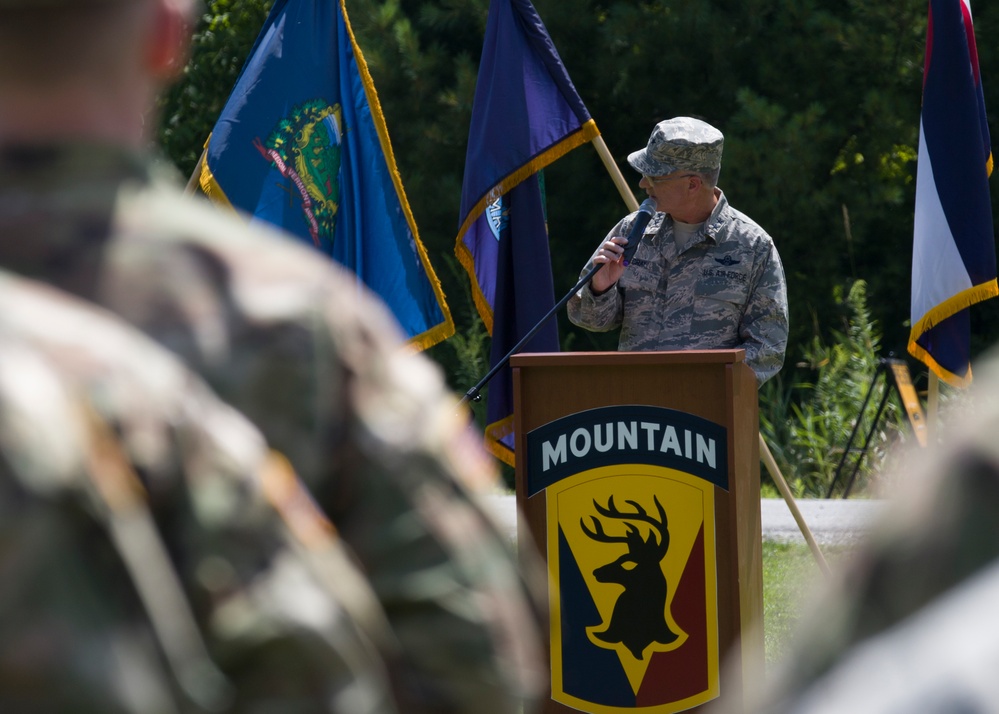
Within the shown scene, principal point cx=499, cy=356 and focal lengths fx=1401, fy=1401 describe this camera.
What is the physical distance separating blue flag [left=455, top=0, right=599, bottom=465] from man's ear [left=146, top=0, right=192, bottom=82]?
4.38 meters

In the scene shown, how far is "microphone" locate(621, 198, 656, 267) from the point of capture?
4562mm

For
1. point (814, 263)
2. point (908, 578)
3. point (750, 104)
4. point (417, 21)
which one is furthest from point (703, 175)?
point (417, 21)

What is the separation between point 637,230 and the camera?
456 cm

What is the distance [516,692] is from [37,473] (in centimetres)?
44

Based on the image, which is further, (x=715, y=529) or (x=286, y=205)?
(x=286, y=205)

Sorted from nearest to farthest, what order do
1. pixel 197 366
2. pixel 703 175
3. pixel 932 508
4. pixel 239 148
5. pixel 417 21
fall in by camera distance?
pixel 932 508, pixel 197 366, pixel 703 175, pixel 239 148, pixel 417 21

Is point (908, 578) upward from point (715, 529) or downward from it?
upward

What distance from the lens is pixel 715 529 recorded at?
3891 millimetres

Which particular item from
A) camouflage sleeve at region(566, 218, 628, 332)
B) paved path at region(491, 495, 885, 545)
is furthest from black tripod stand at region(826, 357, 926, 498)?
camouflage sleeve at region(566, 218, 628, 332)

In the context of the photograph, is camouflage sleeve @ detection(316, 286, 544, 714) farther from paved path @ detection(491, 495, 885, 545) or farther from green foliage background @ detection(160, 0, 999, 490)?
green foliage background @ detection(160, 0, 999, 490)

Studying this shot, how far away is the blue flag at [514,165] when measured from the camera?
18.2 ft

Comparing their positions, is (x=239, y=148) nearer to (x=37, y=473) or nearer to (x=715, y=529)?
(x=715, y=529)

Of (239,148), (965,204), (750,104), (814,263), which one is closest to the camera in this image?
(239,148)

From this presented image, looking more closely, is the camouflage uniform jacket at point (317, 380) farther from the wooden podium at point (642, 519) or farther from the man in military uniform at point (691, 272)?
the man in military uniform at point (691, 272)
